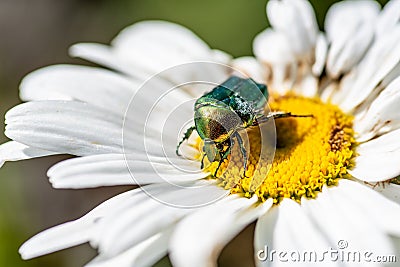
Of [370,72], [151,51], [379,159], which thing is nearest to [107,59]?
[151,51]

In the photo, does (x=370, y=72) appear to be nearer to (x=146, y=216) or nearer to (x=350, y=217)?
(x=350, y=217)

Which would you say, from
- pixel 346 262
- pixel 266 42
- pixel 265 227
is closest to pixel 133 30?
pixel 266 42

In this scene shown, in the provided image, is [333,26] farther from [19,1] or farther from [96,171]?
[19,1]

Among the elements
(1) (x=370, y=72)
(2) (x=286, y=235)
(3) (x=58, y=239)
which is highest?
(1) (x=370, y=72)

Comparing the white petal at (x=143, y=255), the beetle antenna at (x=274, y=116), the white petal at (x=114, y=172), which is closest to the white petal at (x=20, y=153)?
the white petal at (x=114, y=172)

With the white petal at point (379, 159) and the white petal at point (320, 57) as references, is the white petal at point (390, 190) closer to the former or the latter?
the white petal at point (379, 159)
